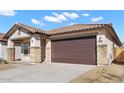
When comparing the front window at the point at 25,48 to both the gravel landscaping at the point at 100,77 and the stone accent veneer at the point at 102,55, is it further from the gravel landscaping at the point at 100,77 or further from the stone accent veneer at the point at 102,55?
the gravel landscaping at the point at 100,77

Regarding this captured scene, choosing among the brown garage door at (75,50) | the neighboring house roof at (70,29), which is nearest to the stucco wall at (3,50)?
the neighboring house roof at (70,29)

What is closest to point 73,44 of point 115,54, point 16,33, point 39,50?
point 39,50

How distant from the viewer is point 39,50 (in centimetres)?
1641

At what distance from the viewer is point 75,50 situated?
15.1 m

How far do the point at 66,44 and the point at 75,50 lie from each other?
4.10 feet

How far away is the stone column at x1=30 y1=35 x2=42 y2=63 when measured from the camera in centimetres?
1599

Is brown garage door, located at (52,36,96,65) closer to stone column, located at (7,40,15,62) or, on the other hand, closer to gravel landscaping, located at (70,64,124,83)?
gravel landscaping, located at (70,64,124,83)

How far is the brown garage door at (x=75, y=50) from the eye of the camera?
46.4ft

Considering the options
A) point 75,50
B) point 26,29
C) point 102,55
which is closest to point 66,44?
point 75,50

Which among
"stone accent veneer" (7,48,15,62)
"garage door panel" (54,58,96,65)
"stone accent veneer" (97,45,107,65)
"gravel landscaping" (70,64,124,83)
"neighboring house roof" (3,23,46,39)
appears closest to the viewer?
"gravel landscaping" (70,64,124,83)

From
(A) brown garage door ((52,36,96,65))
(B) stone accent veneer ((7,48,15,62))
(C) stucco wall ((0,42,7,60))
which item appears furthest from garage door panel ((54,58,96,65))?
(C) stucco wall ((0,42,7,60))

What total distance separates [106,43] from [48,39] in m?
6.41

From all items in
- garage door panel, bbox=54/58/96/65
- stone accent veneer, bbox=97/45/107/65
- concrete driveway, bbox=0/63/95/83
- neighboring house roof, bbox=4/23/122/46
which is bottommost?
concrete driveway, bbox=0/63/95/83
